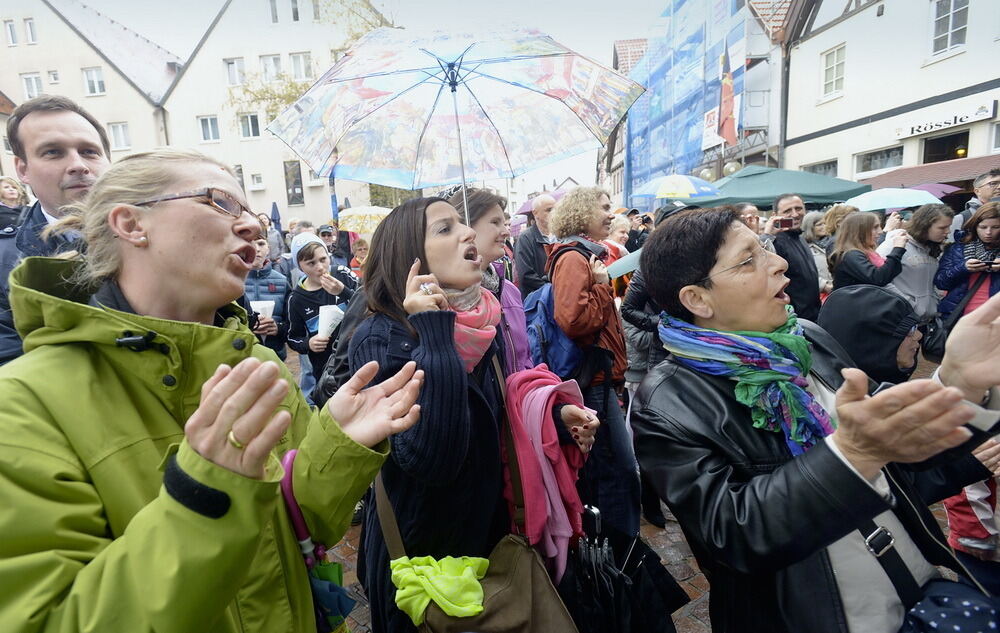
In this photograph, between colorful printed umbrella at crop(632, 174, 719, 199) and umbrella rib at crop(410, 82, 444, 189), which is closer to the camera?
umbrella rib at crop(410, 82, 444, 189)

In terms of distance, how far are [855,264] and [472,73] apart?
11.7 ft

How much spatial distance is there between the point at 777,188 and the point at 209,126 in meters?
30.4

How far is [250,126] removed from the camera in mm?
29812

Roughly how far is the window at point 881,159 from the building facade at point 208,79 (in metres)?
22.6

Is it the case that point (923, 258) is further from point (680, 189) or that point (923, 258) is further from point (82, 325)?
point (82, 325)

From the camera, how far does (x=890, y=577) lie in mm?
1464

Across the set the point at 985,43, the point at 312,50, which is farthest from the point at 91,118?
the point at 312,50

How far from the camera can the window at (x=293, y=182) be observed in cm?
2934

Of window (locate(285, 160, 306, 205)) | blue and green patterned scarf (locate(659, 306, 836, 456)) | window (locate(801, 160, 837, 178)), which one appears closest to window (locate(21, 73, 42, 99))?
window (locate(285, 160, 306, 205))

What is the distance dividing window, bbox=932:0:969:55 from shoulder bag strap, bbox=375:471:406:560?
55.2 feet

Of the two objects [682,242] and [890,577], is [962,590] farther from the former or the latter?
[682,242]

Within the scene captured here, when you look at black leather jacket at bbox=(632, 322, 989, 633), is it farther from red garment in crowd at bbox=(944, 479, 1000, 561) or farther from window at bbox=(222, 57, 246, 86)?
window at bbox=(222, 57, 246, 86)

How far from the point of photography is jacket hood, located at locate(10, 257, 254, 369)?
1.11m

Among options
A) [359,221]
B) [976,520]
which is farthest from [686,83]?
[976,520]
